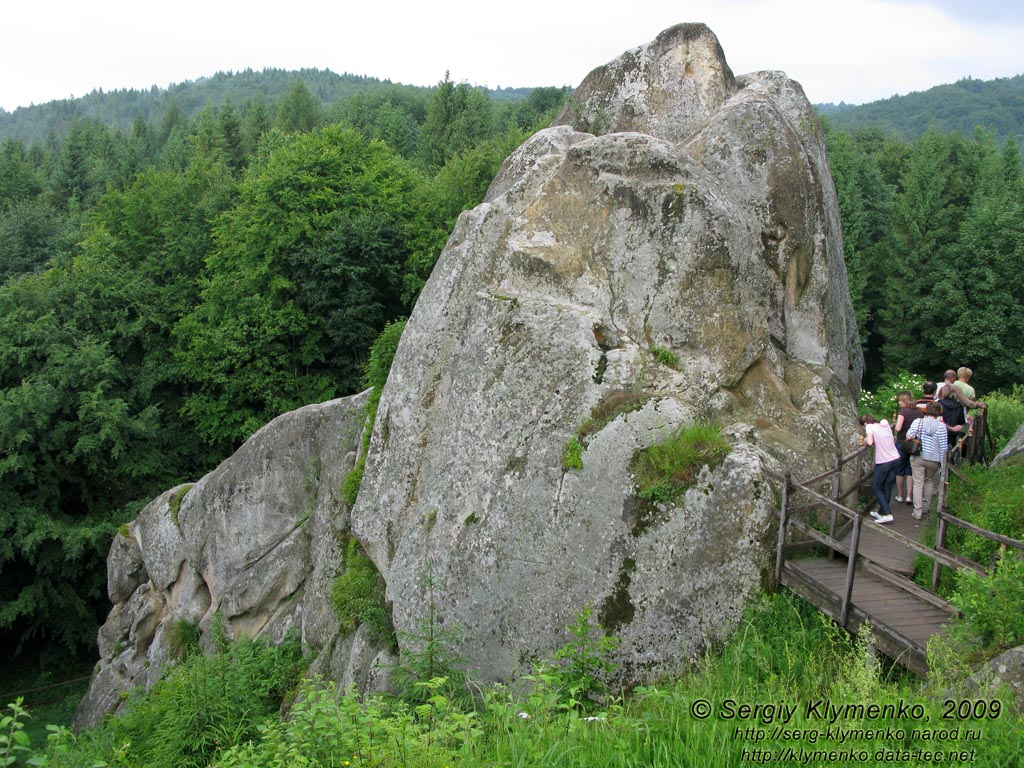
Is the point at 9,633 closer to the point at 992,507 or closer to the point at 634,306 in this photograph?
the point at 634,306

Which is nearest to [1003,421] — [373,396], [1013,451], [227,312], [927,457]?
[1013,451]

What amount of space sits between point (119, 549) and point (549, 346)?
1514 cm

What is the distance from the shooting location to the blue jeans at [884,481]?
36.5 ft

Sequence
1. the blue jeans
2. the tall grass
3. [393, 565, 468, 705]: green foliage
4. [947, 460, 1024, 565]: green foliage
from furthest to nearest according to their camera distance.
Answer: the blue jeans < [393, 565, 468, 705]: green foliage < [947, 460, 1024, 565]: green foliage < the tall grass

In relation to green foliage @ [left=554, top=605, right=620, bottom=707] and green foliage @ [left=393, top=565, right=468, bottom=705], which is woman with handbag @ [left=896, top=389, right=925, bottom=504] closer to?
green foliage @ [left=554, top=605, right=620, bottom=707]

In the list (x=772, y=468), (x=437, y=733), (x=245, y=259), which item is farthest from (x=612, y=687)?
(x=245, y=259)

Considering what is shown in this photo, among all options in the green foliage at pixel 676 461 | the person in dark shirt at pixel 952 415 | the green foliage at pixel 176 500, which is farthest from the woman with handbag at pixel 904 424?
the green foliage at pixel 176 500

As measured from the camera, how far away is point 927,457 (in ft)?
35.8

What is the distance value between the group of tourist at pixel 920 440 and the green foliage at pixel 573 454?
4.04m

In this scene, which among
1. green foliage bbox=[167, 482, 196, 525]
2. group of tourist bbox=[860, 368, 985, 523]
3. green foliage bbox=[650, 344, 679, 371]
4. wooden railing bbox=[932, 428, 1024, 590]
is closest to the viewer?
wooden railing bbox=[932, 428, 1024, 590]

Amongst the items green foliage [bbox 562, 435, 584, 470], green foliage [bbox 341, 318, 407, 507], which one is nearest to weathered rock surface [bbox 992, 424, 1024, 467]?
green foliage [bbox 562, 435, 584, 470]

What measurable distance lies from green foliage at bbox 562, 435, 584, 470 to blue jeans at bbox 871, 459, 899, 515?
4.10m

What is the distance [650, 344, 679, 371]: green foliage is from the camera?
12.2 meters

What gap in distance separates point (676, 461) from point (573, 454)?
147 cm
